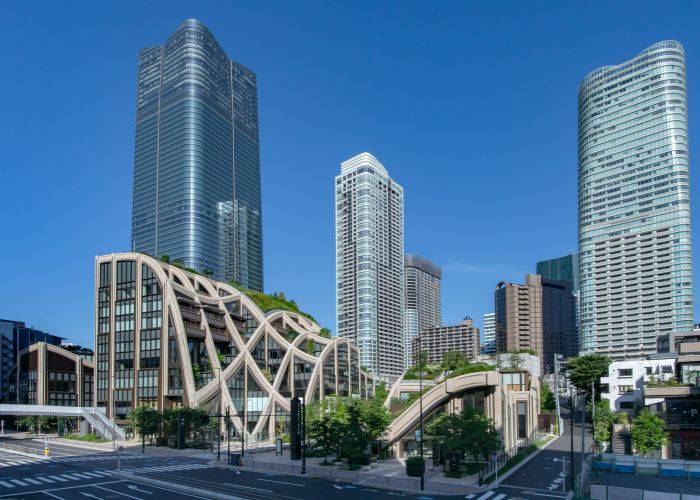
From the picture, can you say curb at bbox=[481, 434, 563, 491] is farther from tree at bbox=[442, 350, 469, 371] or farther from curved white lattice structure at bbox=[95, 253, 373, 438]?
curved white lattice structure at bbox=[95, 253, 373, 438]

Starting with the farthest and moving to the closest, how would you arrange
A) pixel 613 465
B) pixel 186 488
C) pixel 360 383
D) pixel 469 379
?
pixel 360 383 → pixel 469 379 → pixel 613 465 → pixel 186 488

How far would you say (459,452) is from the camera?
5472cm

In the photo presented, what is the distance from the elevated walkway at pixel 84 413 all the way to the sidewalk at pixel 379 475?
39646 mm

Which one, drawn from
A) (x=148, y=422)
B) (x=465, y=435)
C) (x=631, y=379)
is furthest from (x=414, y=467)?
(x=631, y=379)

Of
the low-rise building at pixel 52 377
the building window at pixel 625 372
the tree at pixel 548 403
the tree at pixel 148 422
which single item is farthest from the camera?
the tree at pixel 548 403

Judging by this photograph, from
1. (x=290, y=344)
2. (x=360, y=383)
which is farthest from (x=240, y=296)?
(x=360, y=383)

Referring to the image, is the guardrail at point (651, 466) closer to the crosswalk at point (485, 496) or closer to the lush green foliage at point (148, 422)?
the crosswalk at point (485, 496)

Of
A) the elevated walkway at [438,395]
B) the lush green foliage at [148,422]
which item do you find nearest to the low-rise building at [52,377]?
the lush green foliage at [148,422]

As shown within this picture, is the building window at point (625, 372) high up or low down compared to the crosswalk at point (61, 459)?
up

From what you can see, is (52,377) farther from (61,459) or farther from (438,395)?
(438,395)

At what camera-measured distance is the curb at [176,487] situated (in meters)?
45.5

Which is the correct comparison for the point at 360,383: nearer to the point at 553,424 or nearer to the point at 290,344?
the point at 290,344

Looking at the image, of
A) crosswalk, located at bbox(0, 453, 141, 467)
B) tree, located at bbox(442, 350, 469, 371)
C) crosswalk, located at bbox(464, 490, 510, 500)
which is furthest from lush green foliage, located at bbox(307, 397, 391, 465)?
crosswalk, located at bbox(0, 453, 141, 467)

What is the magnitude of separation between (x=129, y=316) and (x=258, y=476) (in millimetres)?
64329
